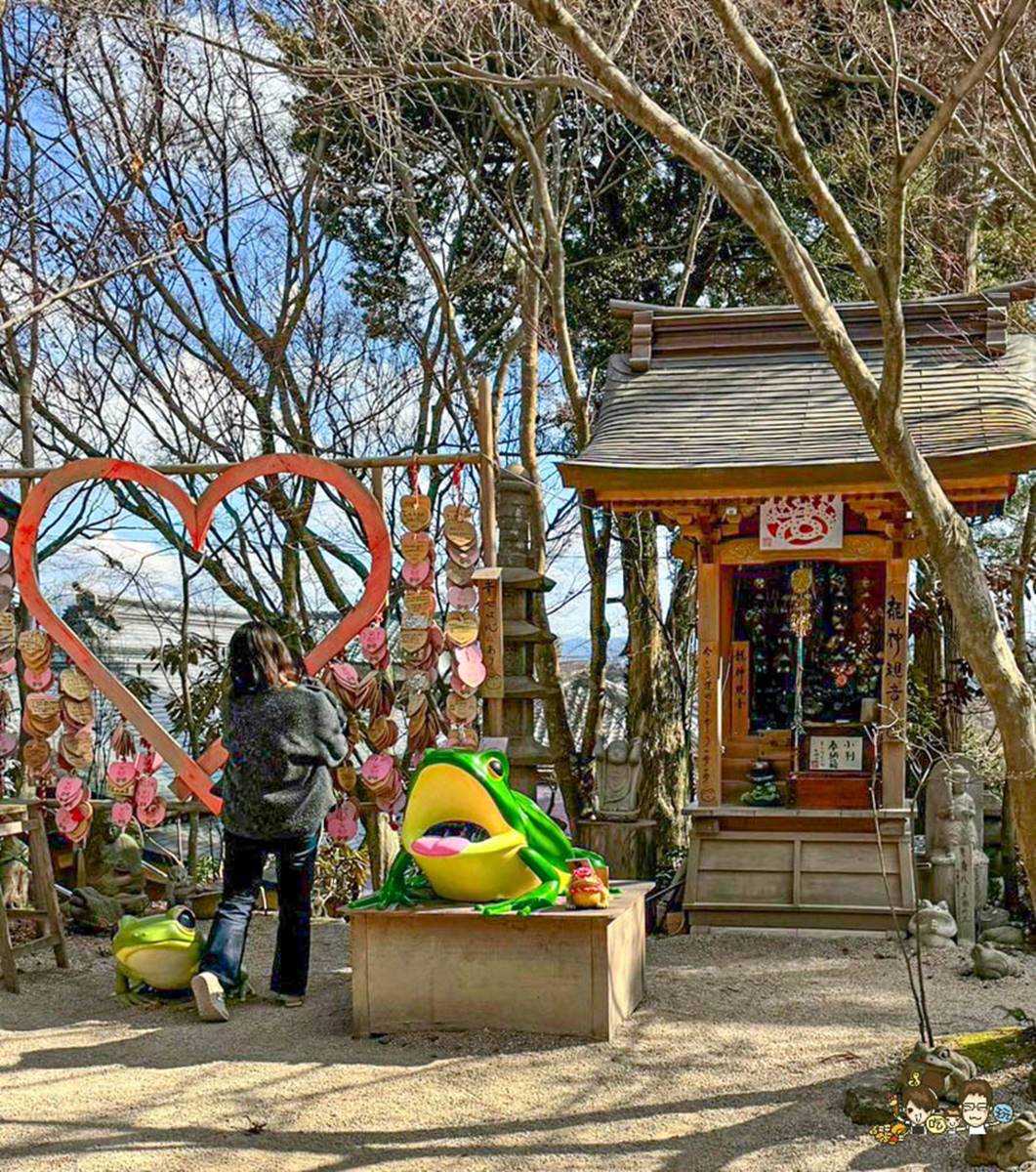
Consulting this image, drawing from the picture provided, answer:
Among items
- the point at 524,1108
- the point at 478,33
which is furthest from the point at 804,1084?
the point at 478,33

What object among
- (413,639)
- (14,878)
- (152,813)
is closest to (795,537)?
(413,639)

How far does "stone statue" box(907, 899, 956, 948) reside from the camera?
721 cm

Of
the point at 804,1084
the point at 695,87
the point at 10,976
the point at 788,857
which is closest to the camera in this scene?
the point at 804,1084

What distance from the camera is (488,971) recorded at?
5.40 meters

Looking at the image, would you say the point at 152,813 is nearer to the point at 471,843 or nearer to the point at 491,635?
the point at 491,635

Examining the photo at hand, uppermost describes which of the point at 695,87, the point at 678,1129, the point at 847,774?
the point at 695,87

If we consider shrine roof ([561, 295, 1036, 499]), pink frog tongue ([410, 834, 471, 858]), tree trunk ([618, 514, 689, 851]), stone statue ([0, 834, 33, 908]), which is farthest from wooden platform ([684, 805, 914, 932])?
stone statue ([0, 834, 33, 908])

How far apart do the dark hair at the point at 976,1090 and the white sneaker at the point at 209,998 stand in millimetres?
3068

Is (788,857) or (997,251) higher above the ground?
(997,251)

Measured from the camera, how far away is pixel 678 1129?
171 inches

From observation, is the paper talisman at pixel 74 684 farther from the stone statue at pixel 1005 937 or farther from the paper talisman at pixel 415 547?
the stone statue at pixel 1005 937

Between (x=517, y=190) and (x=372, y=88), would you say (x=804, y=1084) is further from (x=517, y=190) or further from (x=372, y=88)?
(x=517, y=190)

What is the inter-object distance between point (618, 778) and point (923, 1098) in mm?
4475

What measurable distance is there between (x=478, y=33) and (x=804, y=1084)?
7.69 m
